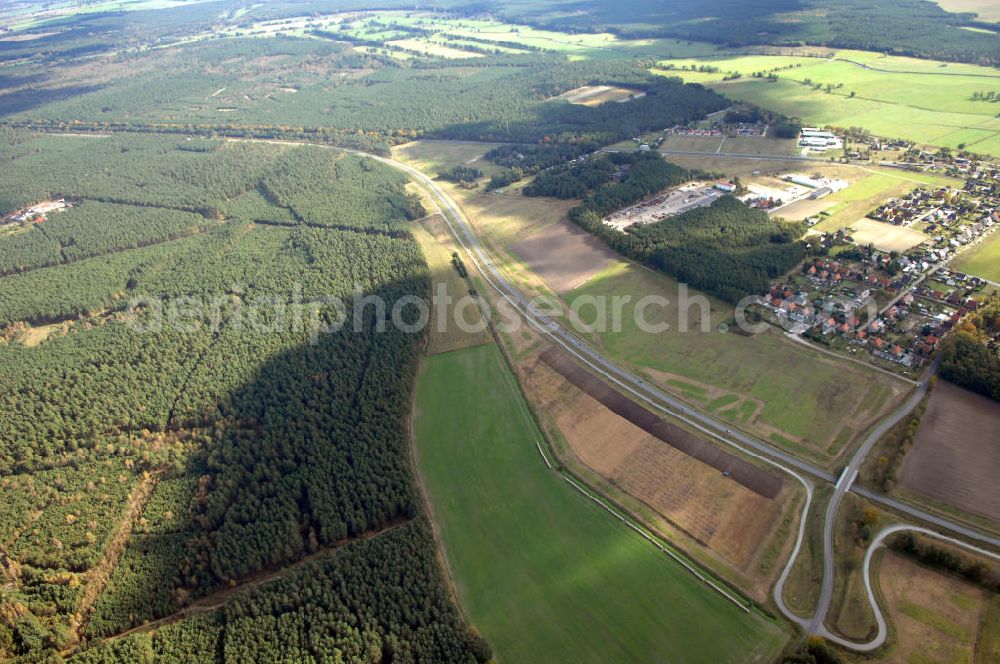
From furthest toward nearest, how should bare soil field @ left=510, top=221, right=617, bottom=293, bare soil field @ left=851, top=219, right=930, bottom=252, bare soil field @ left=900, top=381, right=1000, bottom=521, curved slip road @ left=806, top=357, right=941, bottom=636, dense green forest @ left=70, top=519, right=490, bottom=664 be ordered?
bare soil field @ left=510, top=221, right=617, bottom=293 < bare soil field @ left=851, top=219, right=930, bottom=252 < bare soil field @ left=900, top=381, right=1000, bottom=521 < curved slip road @ left=806, top=357, right=941, bottom=636 < dense green forest @ left=70, top=519, right=490, bottom=664

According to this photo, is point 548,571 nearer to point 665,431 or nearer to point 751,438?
point 665,431

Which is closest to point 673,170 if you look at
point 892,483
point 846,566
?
point 892,483

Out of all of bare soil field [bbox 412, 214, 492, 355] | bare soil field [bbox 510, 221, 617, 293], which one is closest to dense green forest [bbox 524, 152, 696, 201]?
bare soil field [bbox 510, 221, 617, 293]

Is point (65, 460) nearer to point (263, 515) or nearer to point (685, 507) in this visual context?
point (263, 515)

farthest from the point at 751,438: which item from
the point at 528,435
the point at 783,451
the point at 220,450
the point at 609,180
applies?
the point at 609,180

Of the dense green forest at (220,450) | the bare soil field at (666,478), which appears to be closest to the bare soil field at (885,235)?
the bare soil field at (666,478)

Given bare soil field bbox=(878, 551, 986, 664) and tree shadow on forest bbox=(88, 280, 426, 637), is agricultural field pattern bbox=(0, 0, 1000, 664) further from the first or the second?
tree shadow on forest bbox=(88, 280, 426, 637)
